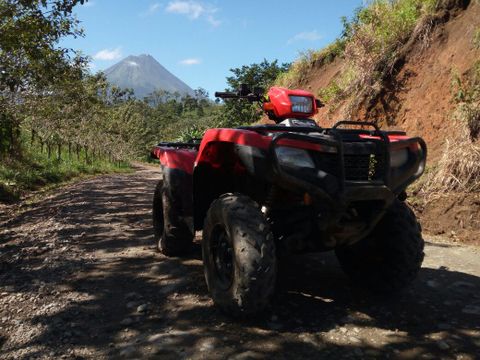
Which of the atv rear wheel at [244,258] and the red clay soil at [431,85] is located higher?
the red clay soil at [431,85]

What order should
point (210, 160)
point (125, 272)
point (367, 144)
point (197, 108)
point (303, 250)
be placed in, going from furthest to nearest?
point (197, 108), point (125, 272), point (210, 160), point (303, 250), point (367, 144)

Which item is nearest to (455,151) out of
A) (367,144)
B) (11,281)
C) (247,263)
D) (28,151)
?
(367,144)

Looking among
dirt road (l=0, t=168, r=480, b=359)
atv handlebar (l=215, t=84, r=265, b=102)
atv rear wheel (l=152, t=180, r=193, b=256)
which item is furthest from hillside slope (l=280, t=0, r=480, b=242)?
atv rear wheel (l=152, t=180, r=193, b=256)

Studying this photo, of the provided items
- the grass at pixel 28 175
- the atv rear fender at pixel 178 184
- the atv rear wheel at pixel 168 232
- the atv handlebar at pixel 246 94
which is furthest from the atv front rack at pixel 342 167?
the grass at pixel 28 175

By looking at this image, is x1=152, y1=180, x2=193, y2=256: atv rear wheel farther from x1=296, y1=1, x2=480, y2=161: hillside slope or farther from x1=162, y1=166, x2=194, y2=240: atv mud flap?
x1=296, y1=1, x2=480, y2=161: hillside slope

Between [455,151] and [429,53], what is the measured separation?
14.2 ft

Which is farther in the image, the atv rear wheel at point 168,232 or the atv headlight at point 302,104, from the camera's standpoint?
the atv rear wheel at point 168,232

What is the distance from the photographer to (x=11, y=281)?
3938 mm

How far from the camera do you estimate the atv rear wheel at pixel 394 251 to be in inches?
129

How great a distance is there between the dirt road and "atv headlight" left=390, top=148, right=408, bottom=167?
1.09 m

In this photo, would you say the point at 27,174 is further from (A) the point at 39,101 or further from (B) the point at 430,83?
(B) the point at 430,83

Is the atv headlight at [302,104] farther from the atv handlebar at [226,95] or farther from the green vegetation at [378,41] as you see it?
the green vegetation at [378,41]

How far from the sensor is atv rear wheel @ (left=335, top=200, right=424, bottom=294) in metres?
3.29

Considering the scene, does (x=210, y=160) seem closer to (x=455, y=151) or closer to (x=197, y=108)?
(x=455, y=151)
